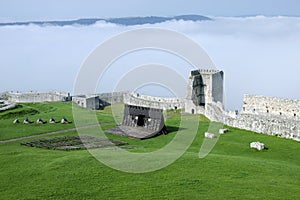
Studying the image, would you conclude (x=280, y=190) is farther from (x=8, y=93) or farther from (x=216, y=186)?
(x=8, y=93)

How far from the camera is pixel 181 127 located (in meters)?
47.3

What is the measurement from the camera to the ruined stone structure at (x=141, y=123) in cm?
4262

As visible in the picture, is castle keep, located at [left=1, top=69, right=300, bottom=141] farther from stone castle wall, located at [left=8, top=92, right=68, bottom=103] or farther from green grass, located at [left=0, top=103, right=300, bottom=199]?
green grass, located at [left=0, top=103, right=300, bottom=199]

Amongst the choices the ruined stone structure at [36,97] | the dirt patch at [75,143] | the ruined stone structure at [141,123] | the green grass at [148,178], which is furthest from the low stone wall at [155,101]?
the green grass at [148,178]

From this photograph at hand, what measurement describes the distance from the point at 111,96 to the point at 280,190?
60.9 metres

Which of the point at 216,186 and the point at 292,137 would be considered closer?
the point at 216,186

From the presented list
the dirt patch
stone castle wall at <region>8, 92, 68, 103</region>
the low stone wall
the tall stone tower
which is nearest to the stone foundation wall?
the dirt patch

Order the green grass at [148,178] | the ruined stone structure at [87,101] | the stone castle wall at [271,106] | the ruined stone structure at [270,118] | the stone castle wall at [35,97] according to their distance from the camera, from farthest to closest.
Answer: the stone castle wall at [35,97]
the ruined stone structure at [87,101]
the stone castle wall at [271,106]
the ruined stone structure at [270,118]
the green grass at [148,178]

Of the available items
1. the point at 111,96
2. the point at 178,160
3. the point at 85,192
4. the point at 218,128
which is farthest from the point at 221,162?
the point at 111,96

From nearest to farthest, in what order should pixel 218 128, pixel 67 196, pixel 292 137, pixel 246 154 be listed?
pixel 67 196, pixel 246 154, pixel 292 137, pixel 218 128

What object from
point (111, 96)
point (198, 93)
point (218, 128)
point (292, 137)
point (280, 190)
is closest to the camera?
point (280, 190)

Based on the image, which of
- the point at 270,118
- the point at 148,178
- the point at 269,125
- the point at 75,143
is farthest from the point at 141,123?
the point at 148,178

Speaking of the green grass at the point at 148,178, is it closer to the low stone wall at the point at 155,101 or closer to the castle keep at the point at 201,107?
the castle keep at the point at 201,107

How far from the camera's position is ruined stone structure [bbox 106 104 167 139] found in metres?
42.6
